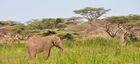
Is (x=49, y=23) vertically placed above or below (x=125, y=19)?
below

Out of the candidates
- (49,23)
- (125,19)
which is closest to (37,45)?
(125,19)

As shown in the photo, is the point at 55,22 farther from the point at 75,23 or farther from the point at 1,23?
the point at 1,23

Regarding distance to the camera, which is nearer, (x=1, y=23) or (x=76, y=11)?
(x=76, y=11)

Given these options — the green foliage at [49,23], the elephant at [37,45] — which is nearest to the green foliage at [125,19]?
the green foliage at [49,23]

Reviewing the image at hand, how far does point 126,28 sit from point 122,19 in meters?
0.87

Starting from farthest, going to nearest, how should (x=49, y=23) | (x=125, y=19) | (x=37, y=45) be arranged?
1. (x=49, y=23)
2. (x=125, y=19)
3. (x=37, y=45)

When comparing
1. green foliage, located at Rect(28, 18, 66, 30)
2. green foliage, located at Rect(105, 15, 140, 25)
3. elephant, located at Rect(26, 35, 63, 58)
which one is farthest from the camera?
green foliage, located at Rect(28, 18, 66, 30)

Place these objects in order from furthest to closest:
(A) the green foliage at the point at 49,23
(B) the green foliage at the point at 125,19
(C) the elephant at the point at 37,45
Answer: (A) the green foliage at the point at 49,23 < (B) the green foliage at the point at 125,19 < (C) the elephant at the point at 37,45

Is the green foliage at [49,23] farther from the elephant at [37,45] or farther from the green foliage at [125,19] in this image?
the elephant at [37,45]

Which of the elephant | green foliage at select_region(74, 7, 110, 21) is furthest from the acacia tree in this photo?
the elephant

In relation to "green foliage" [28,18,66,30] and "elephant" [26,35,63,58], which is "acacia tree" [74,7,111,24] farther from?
"elephant" [26,35,63,58]

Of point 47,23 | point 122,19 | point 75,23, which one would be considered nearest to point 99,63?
point 122,19

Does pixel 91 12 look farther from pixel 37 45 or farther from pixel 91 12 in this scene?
pixel 37 45

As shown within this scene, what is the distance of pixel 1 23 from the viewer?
30781 millimetres
